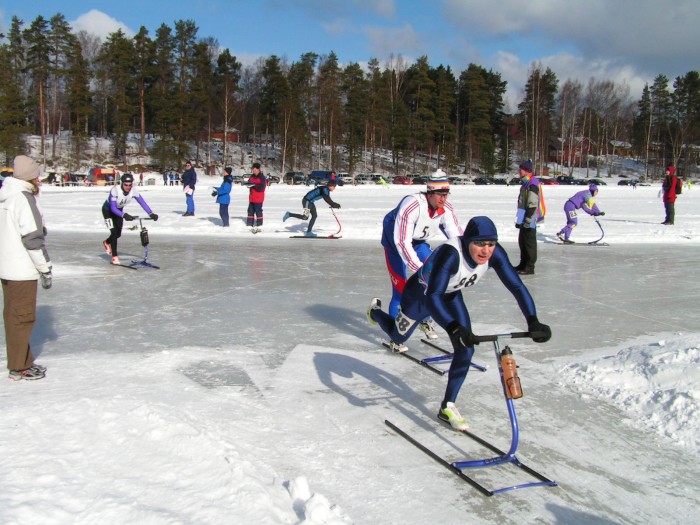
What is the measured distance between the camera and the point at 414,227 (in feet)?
17.6

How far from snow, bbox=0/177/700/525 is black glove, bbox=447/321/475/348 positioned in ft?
2.46

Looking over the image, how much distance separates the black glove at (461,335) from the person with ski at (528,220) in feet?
22.7

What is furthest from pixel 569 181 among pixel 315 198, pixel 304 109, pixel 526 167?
pixel 526 167

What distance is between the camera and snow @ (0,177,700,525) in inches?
113

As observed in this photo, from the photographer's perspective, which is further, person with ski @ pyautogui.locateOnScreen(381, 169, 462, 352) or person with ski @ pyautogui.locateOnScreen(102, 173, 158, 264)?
person with ski @ pyautogui.locateOnScreen(102, 173, 158, 264)

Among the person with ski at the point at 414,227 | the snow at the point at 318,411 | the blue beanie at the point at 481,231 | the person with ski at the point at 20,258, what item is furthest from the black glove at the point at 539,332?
the person with ski at the point at 20,258

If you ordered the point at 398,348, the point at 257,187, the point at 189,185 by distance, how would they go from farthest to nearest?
the point at 189,185
the point at 257,187
the point at 398,348

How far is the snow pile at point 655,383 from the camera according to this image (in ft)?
12.7

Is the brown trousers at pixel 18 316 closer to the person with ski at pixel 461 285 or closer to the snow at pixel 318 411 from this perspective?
the snow at pixel 318 411

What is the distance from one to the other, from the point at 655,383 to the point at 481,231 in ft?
6.70

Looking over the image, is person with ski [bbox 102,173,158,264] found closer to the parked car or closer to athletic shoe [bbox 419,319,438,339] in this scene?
athletic shoe [bbox 419,319,438,339]

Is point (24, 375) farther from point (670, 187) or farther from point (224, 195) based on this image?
point (670, 187)

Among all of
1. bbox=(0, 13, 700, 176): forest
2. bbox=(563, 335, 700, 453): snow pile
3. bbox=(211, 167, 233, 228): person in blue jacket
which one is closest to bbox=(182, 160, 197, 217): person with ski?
bbox=(211, 167, 233, 228): person in blue jacket

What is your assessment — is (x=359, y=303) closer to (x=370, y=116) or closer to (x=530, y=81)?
(x=370, y=116)
